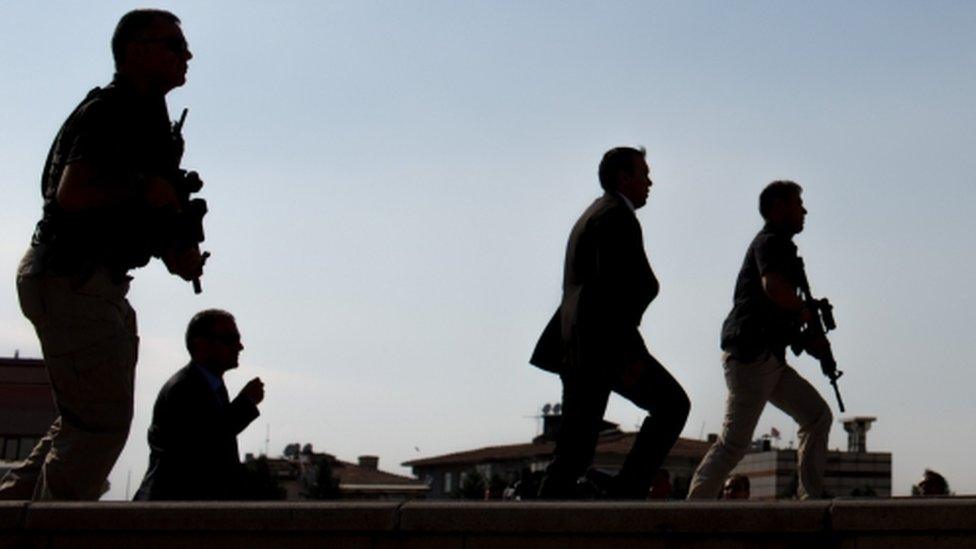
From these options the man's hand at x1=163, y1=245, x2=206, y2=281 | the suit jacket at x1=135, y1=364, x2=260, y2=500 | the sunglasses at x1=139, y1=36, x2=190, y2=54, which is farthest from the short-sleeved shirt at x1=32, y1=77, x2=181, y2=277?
the suit jacket at x1=135, y1=364, x2=260, y2=500

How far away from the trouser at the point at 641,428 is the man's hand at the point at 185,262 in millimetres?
1887

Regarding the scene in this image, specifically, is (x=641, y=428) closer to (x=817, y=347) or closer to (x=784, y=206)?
(x=784, y=206)

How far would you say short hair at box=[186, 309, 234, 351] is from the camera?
7773mm

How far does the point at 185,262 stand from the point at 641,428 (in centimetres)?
252

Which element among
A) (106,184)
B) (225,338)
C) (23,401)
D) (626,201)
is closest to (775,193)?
(626,201)

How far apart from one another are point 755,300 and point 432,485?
111605mm

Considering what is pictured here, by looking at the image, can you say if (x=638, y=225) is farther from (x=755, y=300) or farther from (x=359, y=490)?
(x=359, y=490)

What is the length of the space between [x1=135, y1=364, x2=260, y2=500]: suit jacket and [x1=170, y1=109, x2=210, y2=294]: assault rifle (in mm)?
878

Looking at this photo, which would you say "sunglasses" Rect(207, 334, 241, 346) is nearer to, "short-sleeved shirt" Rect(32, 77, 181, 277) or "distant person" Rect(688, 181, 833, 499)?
"short-sleeved shirt" Rect(32, 77, 181, 277)

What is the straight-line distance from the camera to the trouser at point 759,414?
393 inches

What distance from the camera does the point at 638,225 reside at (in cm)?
812

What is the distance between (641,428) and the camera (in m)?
8.20

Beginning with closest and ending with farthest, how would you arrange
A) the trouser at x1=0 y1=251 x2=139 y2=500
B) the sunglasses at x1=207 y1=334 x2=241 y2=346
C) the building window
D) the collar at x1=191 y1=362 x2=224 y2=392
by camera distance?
the trouser at x1=0 y1=251 x2=139 y2=500
the collar at x1=191 y1=362 x2=224 y2=392
the sunglasses at x1=207 y1=334 x2=241 y2=346
the building window
